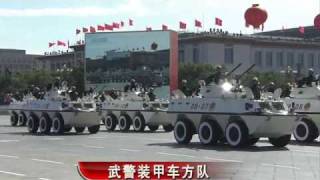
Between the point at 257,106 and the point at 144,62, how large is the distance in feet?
192

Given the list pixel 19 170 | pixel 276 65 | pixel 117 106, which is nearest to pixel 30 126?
pixel 117 106

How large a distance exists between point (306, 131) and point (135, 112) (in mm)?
10407

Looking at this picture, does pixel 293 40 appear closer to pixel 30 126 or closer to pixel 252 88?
pixel 30 126

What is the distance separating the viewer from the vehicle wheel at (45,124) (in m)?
31.0

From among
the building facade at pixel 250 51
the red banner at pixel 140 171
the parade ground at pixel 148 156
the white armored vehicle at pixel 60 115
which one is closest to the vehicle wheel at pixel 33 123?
the white armored vehicle at pixel 60 115

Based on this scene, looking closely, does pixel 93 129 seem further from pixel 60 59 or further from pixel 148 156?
pixel 60 59

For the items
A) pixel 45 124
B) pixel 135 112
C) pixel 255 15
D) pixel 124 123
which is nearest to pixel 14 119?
pixel 124 123

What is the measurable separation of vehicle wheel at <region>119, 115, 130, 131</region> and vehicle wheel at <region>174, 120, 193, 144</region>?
1027 cm

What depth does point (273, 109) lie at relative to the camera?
69.7ft

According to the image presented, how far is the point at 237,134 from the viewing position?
21.4 m

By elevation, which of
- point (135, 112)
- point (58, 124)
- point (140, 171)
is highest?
point (135, 112)

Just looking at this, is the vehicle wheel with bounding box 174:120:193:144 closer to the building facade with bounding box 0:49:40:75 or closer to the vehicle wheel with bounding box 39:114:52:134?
the vehicle wheel with bounding box 39:114:52:134

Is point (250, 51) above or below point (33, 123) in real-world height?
above

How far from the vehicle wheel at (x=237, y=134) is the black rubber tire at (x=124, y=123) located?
1260cm
